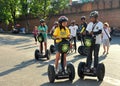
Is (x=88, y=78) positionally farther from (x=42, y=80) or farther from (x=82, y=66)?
(x=42, y=80)

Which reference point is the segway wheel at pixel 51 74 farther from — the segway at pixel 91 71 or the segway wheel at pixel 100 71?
the segway wheel at pixel 100 71

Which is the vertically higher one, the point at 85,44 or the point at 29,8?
the point at 85,44

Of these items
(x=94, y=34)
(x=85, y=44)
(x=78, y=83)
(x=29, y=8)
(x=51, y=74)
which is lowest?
(x=78, y=83)

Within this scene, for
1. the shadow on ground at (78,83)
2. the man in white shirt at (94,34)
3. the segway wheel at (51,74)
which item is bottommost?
the shadow on ground at (78,83)

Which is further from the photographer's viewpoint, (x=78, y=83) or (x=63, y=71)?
(x=63, y=71)

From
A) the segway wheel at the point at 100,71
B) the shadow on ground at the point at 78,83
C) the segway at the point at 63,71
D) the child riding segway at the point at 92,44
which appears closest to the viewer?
the shadow on ground at the point at 78,83

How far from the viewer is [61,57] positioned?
1075cm

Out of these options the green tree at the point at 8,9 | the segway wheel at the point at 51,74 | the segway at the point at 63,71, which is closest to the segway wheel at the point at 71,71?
the segway at the point at 63,71

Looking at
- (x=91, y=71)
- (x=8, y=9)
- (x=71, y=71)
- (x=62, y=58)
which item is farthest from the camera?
(x=8, y=9)

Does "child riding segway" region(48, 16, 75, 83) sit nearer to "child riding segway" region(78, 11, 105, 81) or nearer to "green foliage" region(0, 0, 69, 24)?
"child riding segway" region(78, 11, 105, 81)

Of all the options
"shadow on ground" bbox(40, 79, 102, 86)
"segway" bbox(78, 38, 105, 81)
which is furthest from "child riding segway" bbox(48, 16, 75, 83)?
"segway" bbox(78, 38, 105, 81)

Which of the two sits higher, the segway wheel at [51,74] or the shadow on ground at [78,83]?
the segway wheel at [51,74]

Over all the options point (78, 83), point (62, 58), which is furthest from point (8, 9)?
point (78, 83)

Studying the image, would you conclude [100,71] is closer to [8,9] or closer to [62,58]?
[62,58]
